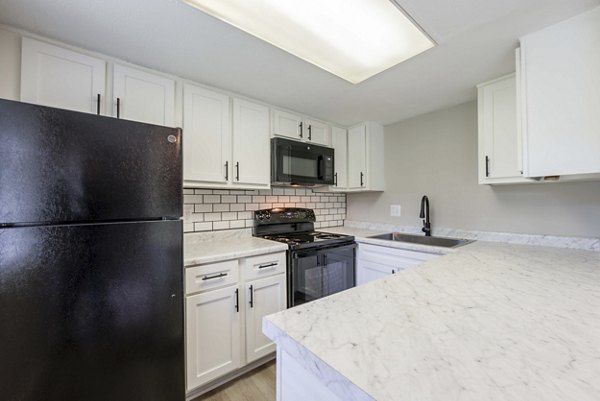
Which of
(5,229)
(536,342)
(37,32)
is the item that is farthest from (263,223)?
(536,342)

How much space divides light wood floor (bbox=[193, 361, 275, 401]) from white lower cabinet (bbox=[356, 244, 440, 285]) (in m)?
1.12

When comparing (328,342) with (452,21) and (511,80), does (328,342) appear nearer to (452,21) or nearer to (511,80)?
(452,21)

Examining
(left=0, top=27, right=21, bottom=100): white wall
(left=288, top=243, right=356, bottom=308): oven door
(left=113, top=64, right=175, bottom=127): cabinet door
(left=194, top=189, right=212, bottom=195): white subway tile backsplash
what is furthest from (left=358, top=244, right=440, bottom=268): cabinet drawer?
(left=0, top=27, right=21, bottom=100): white wall

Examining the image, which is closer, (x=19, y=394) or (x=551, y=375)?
(x=551, y=375)

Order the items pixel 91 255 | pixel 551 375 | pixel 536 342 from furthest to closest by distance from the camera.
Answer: pixel 91 255, pixel 536 342, pixel 551 375

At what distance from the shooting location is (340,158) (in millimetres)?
2857

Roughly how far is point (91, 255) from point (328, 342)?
3.53 feet

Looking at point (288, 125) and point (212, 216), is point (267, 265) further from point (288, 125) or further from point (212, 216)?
point (288, 125)

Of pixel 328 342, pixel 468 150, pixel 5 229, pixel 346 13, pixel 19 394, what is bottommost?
pixel 19 394

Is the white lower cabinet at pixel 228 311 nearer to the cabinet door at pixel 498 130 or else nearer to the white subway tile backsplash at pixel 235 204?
the white subway tile backsplash at pixel 235 204

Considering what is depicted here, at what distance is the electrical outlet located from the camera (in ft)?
8.98

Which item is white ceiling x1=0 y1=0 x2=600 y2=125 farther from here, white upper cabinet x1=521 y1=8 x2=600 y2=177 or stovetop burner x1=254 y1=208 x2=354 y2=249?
stovetop burner x1=254 y1=208 x2=354 y2=249

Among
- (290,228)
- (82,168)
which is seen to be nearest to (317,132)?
(290,228)

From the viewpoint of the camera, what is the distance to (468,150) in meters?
2.24
